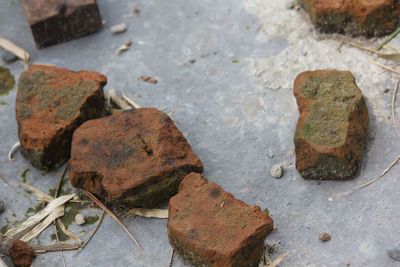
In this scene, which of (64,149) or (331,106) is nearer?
(331,106)

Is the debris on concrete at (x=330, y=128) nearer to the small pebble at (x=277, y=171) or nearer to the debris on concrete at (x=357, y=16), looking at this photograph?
the small pebble at (x=277, y=171)

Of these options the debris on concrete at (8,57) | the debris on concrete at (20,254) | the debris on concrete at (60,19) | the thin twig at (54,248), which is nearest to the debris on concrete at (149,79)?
the debris on concrete at (60,19)

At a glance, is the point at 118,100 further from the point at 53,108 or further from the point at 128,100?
the point at 53,108

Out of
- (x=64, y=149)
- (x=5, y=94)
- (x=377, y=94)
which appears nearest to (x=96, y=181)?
(x=64, y=149)

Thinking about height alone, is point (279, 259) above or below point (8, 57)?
below

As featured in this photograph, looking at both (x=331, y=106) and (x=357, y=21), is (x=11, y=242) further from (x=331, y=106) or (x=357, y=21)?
(x=357, y=21)

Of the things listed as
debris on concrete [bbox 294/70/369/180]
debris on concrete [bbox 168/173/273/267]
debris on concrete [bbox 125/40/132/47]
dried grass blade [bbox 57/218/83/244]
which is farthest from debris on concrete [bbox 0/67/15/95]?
debris on concrete [bbox 294/70/369/180]

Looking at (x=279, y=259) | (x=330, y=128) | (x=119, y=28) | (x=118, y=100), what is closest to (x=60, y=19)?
(x=119, y=28)

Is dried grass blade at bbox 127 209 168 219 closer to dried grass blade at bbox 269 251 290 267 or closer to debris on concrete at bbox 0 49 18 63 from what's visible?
dried grass blade at bbox 269 251 290 267
